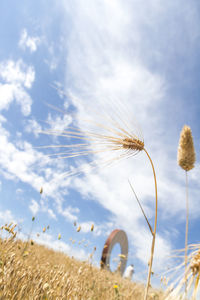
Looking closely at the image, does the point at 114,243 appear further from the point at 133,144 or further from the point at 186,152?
the point at 133,144

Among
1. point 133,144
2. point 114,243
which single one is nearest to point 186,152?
point 133,144

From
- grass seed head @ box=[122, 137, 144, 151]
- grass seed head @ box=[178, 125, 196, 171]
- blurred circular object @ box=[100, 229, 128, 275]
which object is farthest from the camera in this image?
blurred circular object @ box=[100, 229, 128, 275]

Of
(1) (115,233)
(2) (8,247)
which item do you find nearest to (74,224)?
(2) (8,247)

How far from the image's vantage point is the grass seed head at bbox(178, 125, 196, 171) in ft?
7.59

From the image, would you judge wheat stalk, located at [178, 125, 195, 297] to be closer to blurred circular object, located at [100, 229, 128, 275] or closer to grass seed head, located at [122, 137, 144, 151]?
grass seed head, located at [122, 137, 144, 151]

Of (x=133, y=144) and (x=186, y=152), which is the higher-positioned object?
(x=186, y=152)

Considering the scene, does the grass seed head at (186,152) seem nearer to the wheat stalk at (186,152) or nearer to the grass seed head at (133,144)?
the wheat stalk at (186,152)

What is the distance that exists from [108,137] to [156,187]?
59 centimetres

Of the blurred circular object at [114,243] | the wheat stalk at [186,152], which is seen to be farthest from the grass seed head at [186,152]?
the blurred circular object at [114,243]

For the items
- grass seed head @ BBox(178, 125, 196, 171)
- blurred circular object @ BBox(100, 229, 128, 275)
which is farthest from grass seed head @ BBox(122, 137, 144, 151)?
blurred circular object @ BBox(100, 229, 128, 275)

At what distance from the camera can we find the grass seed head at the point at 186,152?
231 cm

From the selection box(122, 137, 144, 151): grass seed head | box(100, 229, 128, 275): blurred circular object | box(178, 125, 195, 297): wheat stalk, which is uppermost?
box(100, 229, 128, 275): blurred circular object

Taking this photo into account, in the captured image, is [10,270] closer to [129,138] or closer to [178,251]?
[178,251]

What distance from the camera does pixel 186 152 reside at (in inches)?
91.3
